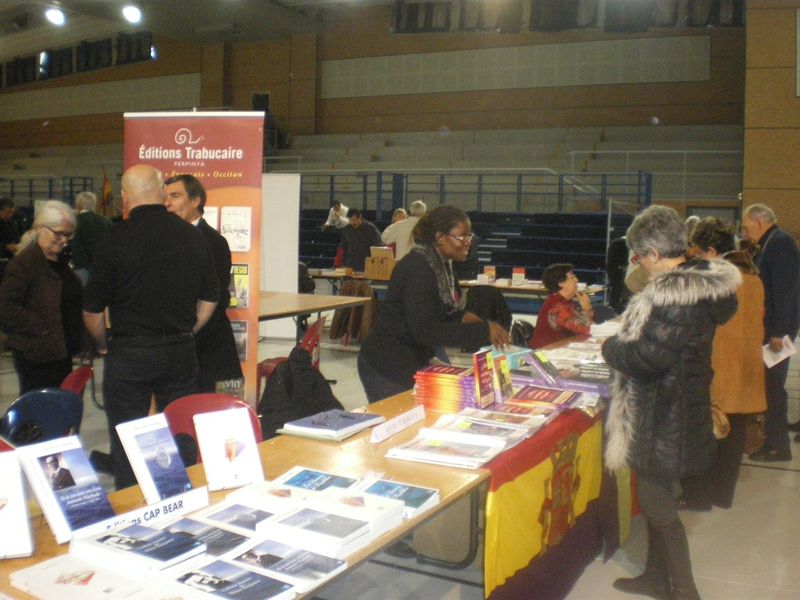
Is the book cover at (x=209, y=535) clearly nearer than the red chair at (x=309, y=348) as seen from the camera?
Yes

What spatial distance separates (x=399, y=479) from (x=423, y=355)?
1.03 metres

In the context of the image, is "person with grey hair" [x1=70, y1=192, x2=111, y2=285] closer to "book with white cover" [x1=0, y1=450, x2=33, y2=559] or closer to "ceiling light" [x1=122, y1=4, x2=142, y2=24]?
"book with white cover" [x1=0, y1=450, x2=33, y2=559]

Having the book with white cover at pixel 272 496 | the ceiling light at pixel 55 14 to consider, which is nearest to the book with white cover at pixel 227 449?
the book with white cover at pixel 272 496

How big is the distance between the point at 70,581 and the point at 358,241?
7.88 meters

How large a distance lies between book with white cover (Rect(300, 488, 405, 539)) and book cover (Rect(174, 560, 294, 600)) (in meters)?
0.30

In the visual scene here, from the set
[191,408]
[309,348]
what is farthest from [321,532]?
[309,348]

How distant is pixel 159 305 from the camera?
2883 millimetres

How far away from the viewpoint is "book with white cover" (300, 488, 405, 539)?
5.61 ft

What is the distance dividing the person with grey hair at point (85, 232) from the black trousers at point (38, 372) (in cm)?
303

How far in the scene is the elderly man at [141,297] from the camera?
2.83 metres

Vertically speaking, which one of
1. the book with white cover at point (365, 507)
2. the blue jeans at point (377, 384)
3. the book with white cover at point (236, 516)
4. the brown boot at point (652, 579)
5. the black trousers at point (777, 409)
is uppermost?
the blue jeans at point (377, 384)

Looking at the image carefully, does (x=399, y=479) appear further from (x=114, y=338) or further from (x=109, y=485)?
(x=109, y=485)

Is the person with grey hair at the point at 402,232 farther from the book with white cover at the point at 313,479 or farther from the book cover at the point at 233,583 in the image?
the book cover at the point at 233,583

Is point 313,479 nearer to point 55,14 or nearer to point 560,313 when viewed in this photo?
point 560,313
